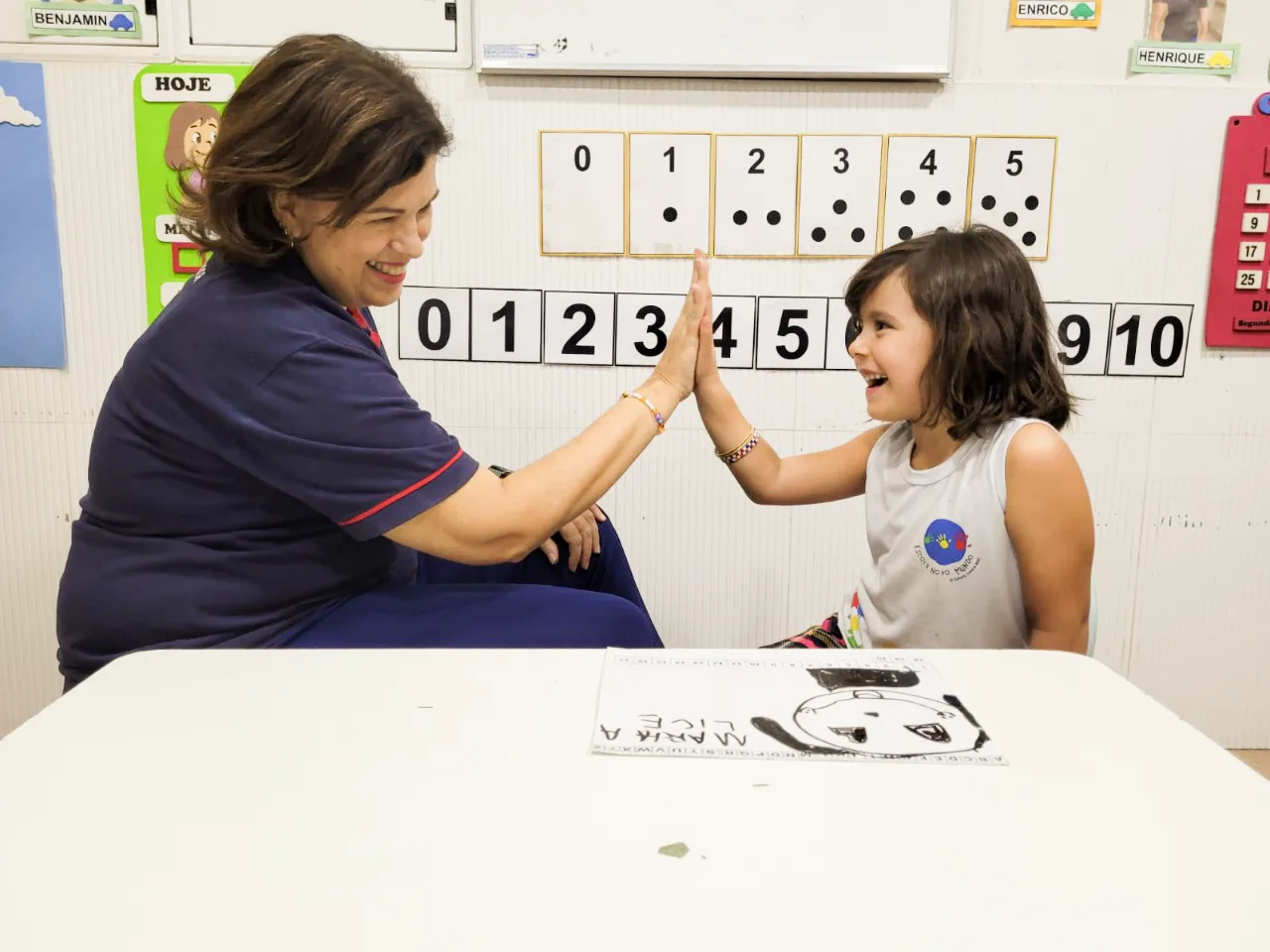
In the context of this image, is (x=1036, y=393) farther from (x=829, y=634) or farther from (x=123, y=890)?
(x=123, y=890)

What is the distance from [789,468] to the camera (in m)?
1.33

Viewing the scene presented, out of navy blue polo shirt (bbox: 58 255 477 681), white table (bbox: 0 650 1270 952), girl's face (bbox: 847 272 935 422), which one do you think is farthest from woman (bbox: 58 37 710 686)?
girl's face (bbox: 847 272 935 422)

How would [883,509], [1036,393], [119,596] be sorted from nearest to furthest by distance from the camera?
[119,596], [1036,393], [883,509]

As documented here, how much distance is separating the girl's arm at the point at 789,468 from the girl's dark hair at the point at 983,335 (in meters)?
0.22

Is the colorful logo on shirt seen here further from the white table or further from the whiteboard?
the whiteboard

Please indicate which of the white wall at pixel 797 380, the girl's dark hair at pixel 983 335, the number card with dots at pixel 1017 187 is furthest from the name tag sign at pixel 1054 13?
the girl's dark hair at pixel 983 335

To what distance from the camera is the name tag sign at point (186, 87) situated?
4.79 ft

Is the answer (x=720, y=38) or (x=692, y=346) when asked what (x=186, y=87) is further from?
(x=692, y=346)

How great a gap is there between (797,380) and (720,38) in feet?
1.82

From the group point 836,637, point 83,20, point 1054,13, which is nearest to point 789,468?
point 836,637

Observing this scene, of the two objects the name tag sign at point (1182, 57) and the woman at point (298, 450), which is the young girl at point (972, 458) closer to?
the woman at point (298, 450)

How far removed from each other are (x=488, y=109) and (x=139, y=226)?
609mm

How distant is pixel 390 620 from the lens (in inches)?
37.7

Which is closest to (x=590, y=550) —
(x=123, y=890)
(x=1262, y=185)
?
(x=123, y=890)
